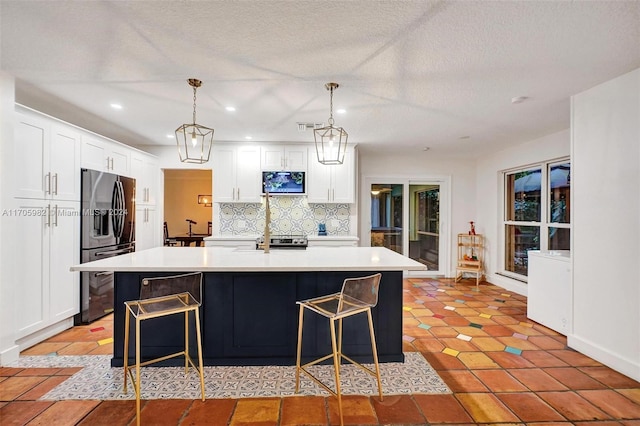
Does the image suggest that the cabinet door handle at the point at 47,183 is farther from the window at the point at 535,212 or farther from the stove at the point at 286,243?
the window at the point at 535,212

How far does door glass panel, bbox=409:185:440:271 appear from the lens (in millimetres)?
5895

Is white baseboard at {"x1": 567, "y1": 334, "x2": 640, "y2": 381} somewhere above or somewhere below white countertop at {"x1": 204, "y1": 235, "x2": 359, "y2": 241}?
below

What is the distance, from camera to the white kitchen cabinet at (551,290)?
10.2 feet

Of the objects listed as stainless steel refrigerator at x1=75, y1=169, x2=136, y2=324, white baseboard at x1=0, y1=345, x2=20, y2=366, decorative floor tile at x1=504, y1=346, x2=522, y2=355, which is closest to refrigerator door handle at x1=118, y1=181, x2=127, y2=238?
stainless steel refrigerator at x1=75, y1=169, x2=136, y2=324

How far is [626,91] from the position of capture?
240cm

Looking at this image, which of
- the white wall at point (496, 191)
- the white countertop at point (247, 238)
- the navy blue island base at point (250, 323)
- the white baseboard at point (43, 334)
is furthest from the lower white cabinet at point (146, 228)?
the white wall at point (496, 191)

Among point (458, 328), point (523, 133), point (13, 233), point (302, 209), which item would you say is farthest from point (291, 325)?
point (523, 133)

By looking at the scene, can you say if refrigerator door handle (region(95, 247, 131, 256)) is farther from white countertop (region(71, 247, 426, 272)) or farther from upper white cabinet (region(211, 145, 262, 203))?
upper white cabinet (region(211, 145, 262, 203))

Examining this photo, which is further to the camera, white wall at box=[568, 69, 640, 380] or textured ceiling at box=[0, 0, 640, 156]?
white wall at box=[568, 69, 640, 380]

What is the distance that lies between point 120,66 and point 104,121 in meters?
1.76

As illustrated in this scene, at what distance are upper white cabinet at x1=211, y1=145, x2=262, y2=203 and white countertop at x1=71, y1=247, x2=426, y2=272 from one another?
6.89 ft

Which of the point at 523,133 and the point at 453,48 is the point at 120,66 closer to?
the point at 453,48

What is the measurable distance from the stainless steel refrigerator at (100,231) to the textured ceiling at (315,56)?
80 centimetres

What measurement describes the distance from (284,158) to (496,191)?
3676 millimetres
